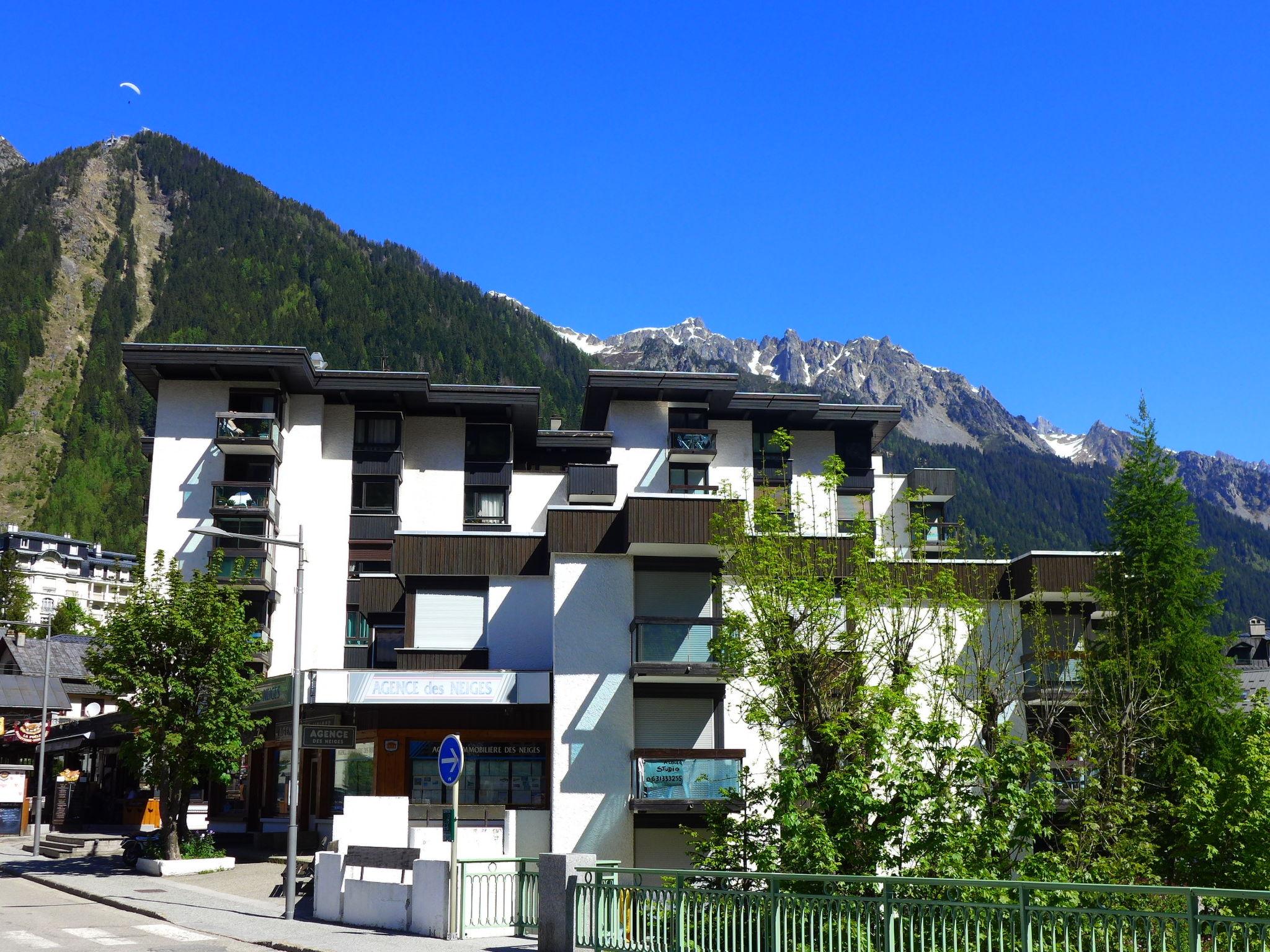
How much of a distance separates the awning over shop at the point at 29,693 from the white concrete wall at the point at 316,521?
1704 cm

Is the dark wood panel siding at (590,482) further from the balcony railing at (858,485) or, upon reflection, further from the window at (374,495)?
the balcony railing at (858,485)

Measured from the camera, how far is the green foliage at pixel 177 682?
109ft

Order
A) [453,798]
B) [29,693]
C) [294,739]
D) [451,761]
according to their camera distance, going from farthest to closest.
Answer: [29,693] < [294,739] < [451,761] < [453,798]

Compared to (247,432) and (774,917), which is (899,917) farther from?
(247,432)

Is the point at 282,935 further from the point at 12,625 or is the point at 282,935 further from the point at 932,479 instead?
the point at 12,625

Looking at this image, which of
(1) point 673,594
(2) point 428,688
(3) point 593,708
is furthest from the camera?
(1) point 673,594

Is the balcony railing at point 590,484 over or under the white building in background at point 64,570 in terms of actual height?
under

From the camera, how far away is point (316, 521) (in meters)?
54.4

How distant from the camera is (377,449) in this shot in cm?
5566

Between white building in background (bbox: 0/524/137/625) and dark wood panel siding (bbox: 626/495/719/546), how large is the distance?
155m

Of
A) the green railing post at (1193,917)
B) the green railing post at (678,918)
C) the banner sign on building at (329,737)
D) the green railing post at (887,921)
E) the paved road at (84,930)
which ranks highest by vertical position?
the banner sign on building at (329,737)

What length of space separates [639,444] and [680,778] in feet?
87.0

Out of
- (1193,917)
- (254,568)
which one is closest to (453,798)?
(1193,917)

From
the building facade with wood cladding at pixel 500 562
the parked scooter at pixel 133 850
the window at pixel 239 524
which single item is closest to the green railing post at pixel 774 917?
the building facade with wood cladding at pixel 500 562
